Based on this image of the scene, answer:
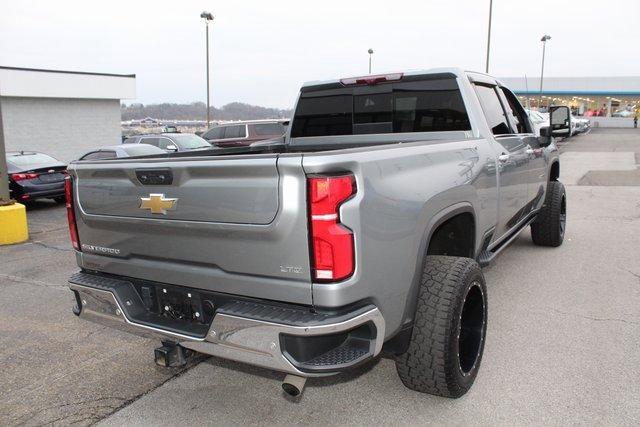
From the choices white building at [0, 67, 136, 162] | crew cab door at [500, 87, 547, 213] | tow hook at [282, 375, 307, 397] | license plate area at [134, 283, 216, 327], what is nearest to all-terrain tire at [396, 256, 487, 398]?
tow hook at [282, 375, 307, 397]

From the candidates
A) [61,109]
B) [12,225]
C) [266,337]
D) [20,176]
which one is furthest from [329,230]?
[61,109]

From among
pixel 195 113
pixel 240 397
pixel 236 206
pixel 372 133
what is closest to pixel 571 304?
pixel 372 133

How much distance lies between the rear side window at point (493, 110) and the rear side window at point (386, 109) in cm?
31

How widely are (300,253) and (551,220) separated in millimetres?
5043

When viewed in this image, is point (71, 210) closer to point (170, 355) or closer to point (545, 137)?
point (170, 355)

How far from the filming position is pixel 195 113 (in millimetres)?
69938

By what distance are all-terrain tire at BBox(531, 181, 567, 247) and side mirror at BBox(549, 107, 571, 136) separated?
0.70m

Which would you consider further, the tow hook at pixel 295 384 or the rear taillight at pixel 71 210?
the rear taillight at pixel 71 210

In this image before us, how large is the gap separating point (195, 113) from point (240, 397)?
2748 inches

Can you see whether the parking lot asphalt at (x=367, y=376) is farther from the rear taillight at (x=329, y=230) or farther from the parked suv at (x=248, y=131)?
the parked suv at (x=248, y=131)

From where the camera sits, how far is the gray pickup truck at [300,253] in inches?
93.2

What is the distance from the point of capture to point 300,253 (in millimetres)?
2379

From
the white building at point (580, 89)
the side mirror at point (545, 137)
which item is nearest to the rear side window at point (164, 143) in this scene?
the side mirror at point (545, 137)

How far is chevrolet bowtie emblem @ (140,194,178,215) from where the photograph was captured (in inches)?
108
